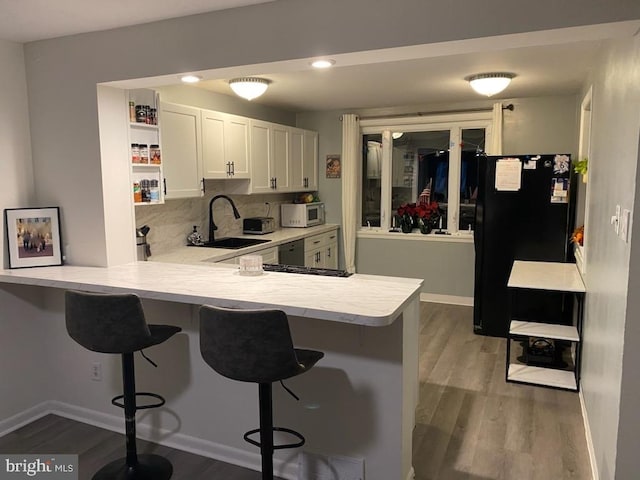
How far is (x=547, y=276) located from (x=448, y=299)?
2063mm

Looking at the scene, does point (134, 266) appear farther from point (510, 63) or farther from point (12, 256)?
point (510, 63)

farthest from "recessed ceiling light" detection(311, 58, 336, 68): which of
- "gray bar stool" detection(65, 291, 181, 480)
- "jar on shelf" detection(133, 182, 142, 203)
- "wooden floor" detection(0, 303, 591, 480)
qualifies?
"wooden floor" detection(0, 303, 591, 480)

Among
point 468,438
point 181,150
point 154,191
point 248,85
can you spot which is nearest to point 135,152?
point 154,191

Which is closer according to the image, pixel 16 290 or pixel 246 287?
pixel 246 287

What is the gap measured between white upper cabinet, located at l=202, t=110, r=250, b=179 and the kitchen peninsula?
147cm

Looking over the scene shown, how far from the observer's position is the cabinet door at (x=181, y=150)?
3.63 m

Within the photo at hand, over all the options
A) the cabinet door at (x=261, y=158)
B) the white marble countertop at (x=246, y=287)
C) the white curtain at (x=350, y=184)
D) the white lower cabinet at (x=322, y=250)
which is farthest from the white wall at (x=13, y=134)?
the white curtain at (x=350, y=184)

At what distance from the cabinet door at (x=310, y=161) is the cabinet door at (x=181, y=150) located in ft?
6.56

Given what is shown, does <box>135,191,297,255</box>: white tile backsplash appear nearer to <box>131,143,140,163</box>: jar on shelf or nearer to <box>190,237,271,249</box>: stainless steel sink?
<box>190,237,271,249</box>: stainless steel sink

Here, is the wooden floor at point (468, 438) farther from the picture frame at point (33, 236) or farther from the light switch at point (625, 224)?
the light switch at point (625, 224)

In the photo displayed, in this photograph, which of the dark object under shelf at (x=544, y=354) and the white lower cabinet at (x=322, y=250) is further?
the white lower cabinet at (x=322, y=250)

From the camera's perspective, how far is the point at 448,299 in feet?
18.5

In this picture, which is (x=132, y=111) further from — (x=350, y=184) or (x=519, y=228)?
(x=519, y=228)

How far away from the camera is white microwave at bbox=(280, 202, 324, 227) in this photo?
5.69 m
